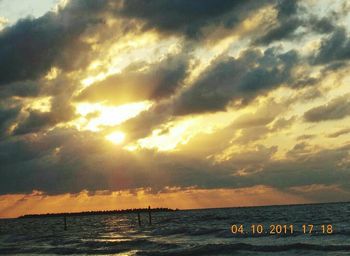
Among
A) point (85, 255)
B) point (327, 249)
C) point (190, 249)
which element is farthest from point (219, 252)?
point (85, 255)

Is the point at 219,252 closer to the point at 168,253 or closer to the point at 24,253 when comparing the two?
the point at 168,253

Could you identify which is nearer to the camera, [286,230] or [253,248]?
[253,248]

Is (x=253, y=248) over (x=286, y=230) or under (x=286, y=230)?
over

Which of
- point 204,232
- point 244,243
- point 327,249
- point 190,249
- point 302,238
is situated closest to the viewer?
point 327,249

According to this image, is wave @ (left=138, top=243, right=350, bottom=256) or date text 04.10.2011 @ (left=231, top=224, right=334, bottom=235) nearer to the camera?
wave @ (left=138, top=243, right=350, bottom=256)

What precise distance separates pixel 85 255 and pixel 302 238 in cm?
2429

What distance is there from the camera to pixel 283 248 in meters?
45.9

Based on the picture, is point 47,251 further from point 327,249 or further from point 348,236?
point 348,236

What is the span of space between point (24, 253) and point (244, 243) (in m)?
23.1

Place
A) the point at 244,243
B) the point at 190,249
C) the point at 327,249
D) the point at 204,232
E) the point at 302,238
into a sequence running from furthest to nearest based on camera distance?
the point at 204,232 → the point at 302,238 → the point at 244,243 → the point at 190,249 → the point at 327,249

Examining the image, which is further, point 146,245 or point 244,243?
point 146,245

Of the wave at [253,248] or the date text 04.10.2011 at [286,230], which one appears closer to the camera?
the wave at [253,248]

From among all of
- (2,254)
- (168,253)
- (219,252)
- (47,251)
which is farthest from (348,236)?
(2,254)

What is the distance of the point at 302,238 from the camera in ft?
179
